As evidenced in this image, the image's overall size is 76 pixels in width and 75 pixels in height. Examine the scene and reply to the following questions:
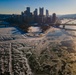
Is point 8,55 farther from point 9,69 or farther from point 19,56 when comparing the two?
point 9,69

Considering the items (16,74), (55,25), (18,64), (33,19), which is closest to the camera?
(16,74)

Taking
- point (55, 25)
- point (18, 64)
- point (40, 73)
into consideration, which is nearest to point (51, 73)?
point (40, 73)

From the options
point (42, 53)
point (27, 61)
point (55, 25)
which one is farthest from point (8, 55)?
point (55, 25)

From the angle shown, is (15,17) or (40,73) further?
(15,17)

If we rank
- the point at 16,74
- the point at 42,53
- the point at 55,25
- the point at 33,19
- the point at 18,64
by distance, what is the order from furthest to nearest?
1. the point at 33,19
2. the point at 55,25
3. the point at 42,53
4. the point at 18,64
5. the point at 16,74

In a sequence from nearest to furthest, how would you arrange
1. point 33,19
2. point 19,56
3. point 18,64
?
point 18,64
point 19,56
point 33,19

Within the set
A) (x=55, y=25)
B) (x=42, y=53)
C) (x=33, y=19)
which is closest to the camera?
(x=42, y=53)

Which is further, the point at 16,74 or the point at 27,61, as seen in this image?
the point at 27,61

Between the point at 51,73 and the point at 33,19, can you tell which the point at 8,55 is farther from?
the point at 33,19
